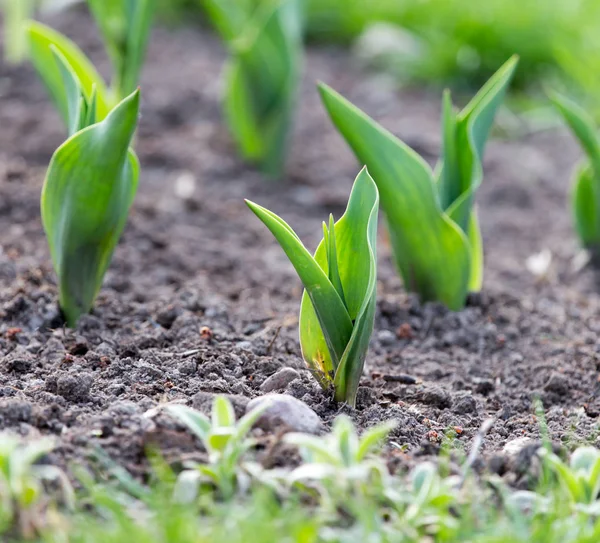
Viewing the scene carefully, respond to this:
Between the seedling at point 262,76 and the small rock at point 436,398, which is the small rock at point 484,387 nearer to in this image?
the small rock at point 436,398

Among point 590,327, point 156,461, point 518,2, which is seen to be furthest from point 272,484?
point 518,2

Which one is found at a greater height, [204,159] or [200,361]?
[204,159]

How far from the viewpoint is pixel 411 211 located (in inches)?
99.1

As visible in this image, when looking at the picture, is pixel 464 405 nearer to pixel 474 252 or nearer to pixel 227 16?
pixel 474 252

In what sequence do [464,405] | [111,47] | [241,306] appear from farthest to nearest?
[111,47] → [241,306] → [464,405]

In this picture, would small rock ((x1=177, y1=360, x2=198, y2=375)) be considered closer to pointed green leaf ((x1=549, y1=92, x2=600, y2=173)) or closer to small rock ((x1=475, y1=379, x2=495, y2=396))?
small rock ((x1=475, y1=379, x2=495, y2=396))

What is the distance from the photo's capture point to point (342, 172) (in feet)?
13.4

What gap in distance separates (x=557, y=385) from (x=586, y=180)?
108cm

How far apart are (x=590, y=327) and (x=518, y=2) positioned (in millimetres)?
3443

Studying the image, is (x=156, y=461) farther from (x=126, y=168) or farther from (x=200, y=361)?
(x=126, y=168)

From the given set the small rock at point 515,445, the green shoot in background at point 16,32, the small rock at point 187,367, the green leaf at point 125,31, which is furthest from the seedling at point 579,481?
the green shoot in background at point 16,32

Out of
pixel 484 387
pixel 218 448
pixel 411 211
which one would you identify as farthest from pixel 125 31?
pixel 218 448

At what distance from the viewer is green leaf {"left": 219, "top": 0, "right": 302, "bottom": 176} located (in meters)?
3.56

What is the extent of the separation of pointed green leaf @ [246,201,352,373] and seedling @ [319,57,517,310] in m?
0.58
